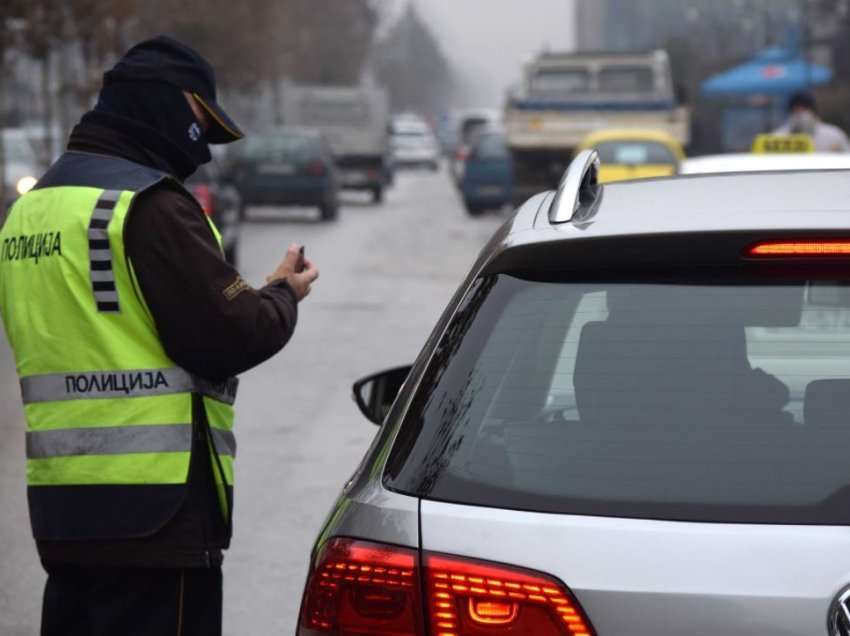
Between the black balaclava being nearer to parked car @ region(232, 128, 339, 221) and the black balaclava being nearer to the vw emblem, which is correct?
the vw emblem

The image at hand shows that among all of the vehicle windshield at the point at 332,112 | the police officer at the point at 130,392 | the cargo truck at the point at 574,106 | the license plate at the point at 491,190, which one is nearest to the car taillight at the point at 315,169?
the license plate at the point at 491,190

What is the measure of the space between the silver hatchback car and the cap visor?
97cm

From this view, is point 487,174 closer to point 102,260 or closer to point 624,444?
point 102,260

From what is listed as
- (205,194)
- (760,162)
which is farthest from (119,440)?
(205,194)

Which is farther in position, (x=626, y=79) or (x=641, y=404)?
(x=626, y=79)

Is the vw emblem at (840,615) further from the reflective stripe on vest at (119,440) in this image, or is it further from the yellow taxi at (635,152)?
the yellow taxi at (635,152)

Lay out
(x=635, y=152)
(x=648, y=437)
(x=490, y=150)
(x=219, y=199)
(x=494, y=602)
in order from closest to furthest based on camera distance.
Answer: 1. (x=494, y=602)
2. (x=648, y=437)
3. (x=219, y=199)
4. (x=635, y=152)
5. (x=490, y=150)

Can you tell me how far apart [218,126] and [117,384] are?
65 centimetres

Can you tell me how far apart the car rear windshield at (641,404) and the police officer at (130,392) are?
762 millimetres

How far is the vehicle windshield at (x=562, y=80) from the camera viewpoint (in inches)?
1192

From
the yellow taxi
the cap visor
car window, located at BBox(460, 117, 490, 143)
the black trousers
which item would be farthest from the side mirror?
car window, located at BBox(460, 117, 490, 143)

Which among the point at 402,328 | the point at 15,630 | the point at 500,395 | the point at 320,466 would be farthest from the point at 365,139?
the point at 500,395

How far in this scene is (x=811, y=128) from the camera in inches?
653

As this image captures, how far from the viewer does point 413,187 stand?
5431 cm
